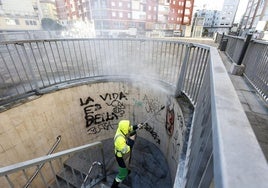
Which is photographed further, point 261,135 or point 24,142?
point 24,142


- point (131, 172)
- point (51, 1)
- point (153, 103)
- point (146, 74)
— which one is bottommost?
point (131, 172)

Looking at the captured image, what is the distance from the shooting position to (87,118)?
6.02 meters

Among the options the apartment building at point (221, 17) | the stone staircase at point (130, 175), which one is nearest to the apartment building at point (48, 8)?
the apartment building at point (221, 17)

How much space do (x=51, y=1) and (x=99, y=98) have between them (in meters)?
68.1

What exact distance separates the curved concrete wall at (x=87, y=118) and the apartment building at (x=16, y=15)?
3506cm

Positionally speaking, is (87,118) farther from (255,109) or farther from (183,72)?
(255,109)

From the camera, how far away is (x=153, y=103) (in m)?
5.63

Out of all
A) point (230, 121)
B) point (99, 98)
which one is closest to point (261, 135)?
point (230, 121)

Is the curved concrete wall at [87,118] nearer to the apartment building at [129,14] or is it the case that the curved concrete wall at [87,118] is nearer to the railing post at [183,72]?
the railing post at [183,72]

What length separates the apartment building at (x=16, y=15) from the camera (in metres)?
30.4

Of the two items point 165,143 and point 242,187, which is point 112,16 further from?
point 242,187

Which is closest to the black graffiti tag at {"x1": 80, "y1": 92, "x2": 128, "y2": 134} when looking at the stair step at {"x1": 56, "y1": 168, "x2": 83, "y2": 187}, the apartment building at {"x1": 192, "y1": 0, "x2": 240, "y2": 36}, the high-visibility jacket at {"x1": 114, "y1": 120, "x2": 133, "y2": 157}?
the stair step at {"x1": 56, "y1": 168, "x2": 83, "y2": 187}

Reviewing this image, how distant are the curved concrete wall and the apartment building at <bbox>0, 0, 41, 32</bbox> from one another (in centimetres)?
3506

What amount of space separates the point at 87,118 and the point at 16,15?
40.0 metres
